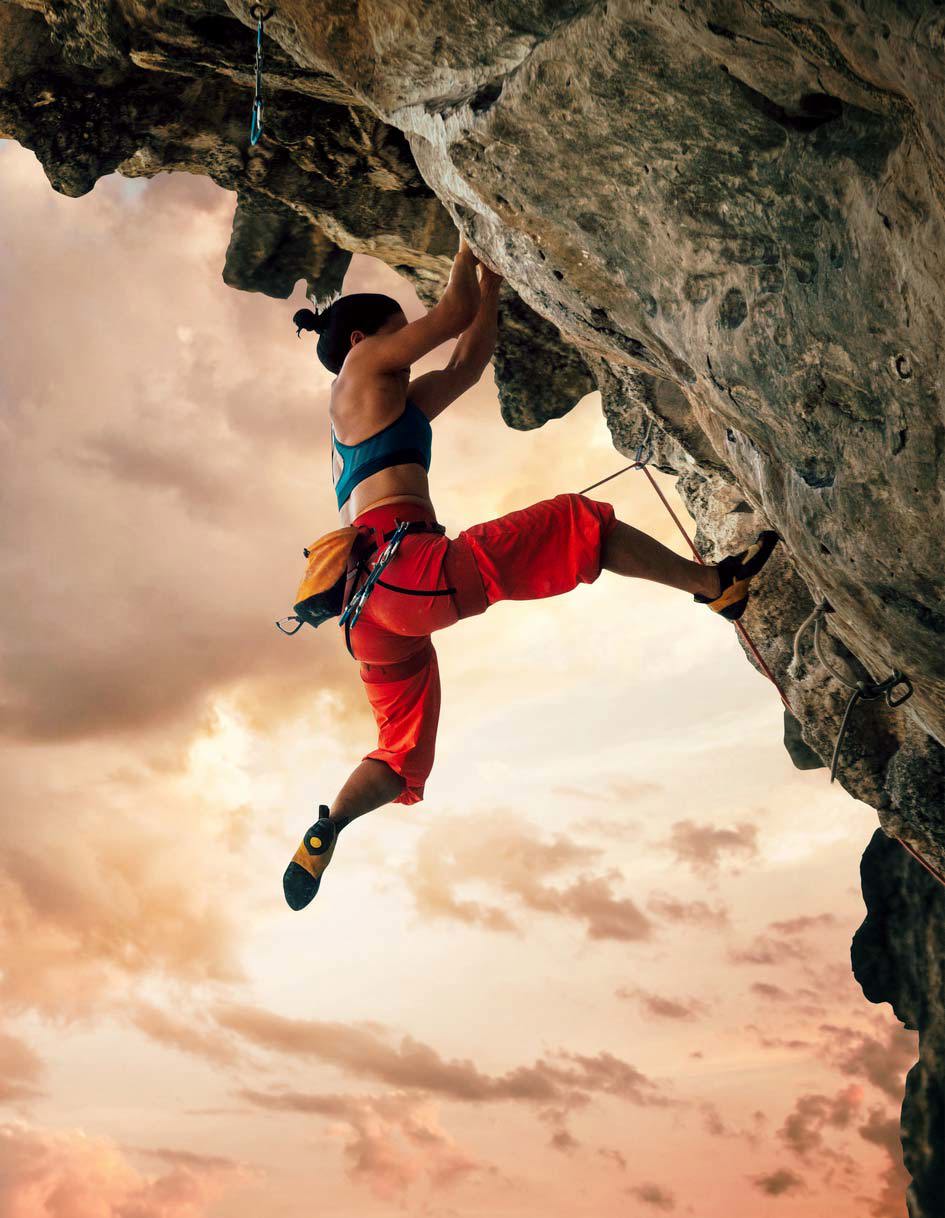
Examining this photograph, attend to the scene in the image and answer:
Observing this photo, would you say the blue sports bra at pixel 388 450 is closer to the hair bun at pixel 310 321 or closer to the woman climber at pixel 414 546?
the woman climber at pixel 414 546

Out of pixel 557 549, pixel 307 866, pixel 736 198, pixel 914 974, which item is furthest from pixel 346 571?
pixel 914 974

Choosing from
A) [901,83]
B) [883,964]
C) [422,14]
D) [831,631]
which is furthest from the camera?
[883,964]

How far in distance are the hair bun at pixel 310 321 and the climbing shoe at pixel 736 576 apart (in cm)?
254

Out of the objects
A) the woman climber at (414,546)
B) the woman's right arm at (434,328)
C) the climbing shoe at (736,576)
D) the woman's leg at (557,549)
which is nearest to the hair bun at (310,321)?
the woman climber at (414,546)

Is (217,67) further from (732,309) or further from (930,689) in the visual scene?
(930,689)

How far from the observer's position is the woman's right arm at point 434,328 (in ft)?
16.6

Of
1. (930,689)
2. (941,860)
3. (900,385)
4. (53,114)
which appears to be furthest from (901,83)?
(53,114)

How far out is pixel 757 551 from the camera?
5043 mm

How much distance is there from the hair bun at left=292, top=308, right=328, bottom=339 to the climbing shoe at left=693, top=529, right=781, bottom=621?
254cm

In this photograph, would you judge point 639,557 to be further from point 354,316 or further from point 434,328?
point 354,316

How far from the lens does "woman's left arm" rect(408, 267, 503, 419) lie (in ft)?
18.5

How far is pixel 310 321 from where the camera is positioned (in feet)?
19.0

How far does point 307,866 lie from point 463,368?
9.23 ft

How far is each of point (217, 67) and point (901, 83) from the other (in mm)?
4297
